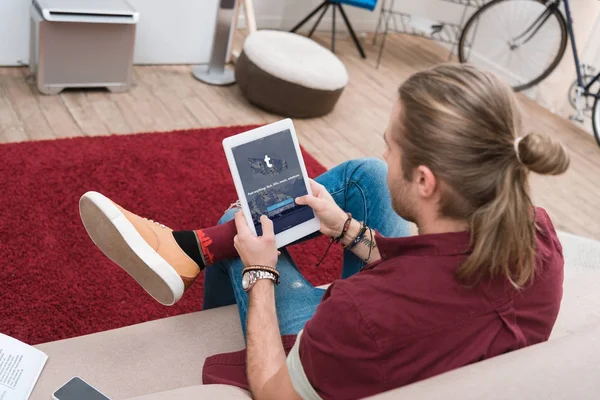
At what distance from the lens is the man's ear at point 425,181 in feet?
3.17

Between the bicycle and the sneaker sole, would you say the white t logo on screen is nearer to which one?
the sneaker sole

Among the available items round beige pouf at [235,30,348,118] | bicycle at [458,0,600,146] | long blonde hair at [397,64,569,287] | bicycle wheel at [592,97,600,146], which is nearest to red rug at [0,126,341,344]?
round beige pouf at [235,30,348,118]

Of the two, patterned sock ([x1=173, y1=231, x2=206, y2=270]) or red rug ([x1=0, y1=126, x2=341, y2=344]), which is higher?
patterned sock ([x1=173, y1=231, x2=206, y2=270])

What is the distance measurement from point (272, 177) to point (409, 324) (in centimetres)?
53

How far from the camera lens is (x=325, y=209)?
1.38 meters

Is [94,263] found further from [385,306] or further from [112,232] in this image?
Answer: [385,306]

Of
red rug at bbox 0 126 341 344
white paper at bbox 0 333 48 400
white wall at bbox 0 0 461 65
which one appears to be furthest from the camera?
white wall at bbox 0 0 461 65

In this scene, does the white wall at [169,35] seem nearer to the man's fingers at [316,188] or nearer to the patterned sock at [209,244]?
the patterned sock at [209,244]

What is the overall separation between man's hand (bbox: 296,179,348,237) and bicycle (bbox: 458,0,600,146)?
104 inches

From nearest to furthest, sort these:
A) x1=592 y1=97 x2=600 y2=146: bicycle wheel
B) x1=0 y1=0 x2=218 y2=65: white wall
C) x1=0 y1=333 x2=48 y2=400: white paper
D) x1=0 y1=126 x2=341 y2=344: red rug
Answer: x1=0 y1=333 x2=48 y2=400: white paper, x1=0 y1=126 x2=341 y2=344: red rug, x1=0 y1=0 x2=218 y2=65: white wall, x1=592 y1=97 x2=600 y2=146: bicycle wheel

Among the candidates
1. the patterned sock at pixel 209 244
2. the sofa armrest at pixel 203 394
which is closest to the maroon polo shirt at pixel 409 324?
the sofa armrest at pixel 203 394

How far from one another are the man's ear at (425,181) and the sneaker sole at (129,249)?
1.95 ft

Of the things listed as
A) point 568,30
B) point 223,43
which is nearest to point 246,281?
point 223,43

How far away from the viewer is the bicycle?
12.0ft
